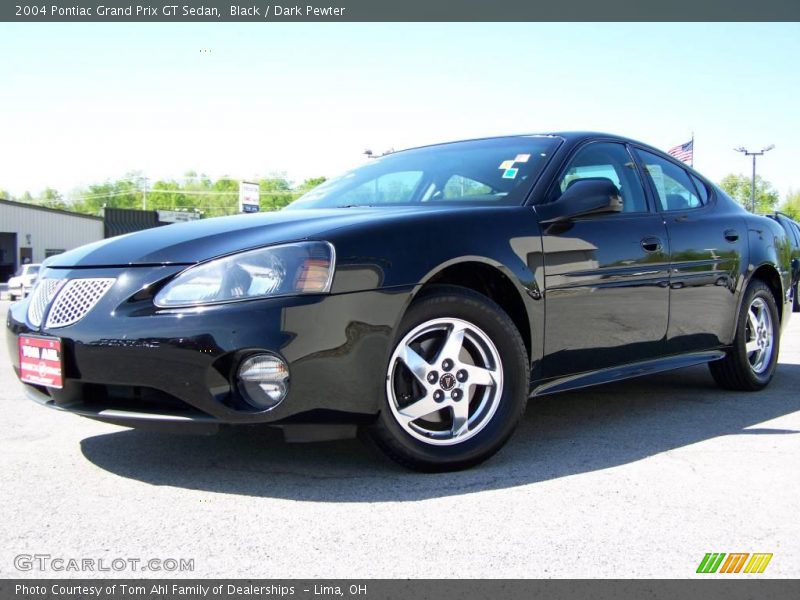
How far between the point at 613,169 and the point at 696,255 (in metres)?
0.67

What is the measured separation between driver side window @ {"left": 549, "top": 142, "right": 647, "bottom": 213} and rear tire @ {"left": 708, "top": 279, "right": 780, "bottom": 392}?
1188 mm

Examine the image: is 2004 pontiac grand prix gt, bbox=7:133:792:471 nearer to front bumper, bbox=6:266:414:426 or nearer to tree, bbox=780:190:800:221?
front bumper, bbox=6:266:414:426

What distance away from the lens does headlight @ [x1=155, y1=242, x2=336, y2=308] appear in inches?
111

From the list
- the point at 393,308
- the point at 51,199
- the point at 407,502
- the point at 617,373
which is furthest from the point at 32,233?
the point at 51,199

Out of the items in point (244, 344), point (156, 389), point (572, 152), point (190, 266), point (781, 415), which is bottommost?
point (781, 415)

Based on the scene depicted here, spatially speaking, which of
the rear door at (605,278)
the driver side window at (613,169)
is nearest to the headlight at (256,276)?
the rear door at (605,278)

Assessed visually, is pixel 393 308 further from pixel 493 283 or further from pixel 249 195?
pixel 249 195

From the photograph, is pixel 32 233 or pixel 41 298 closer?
pixel 41 298

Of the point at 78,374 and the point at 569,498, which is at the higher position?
the point at 78,374

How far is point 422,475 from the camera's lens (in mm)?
3076

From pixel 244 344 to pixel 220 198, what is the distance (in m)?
128

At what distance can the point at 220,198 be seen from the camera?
417 ft

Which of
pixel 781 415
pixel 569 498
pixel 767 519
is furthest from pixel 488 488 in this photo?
pixel 781 415

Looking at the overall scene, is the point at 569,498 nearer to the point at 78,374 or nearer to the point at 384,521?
the point at 384,521
